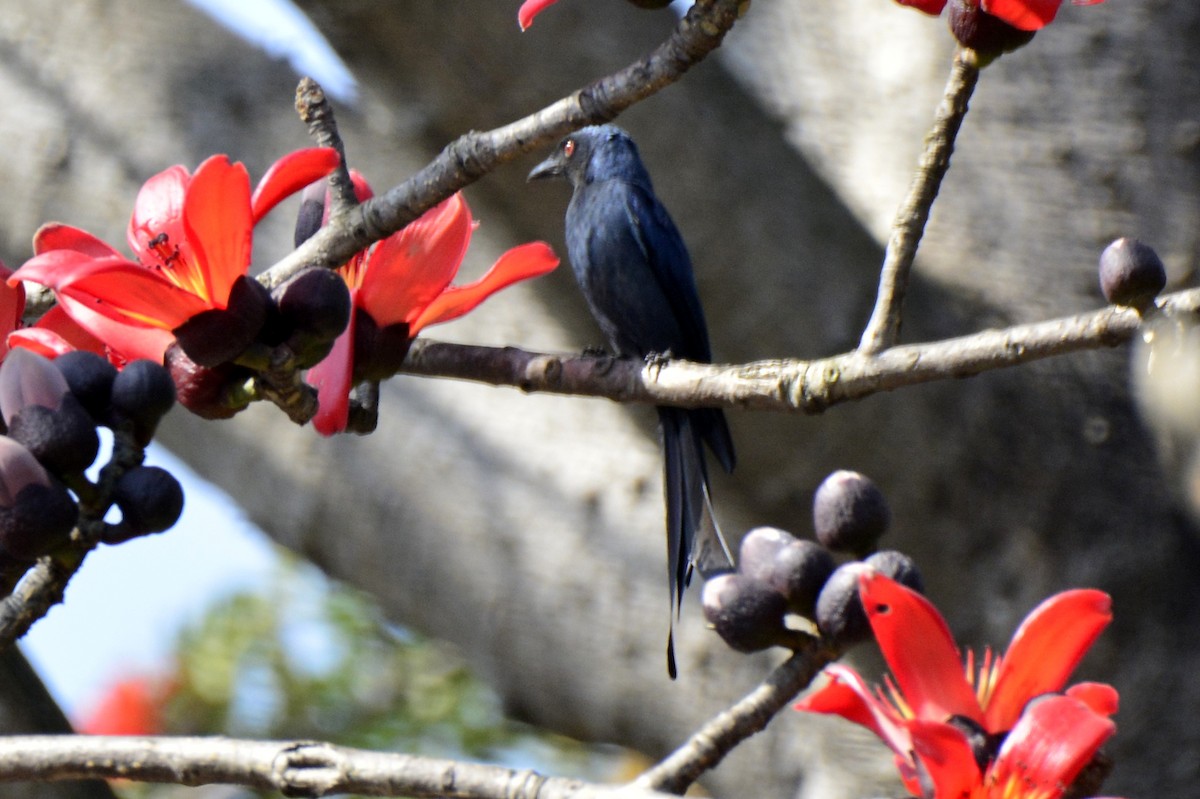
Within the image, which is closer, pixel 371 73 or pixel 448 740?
pixel 371 73

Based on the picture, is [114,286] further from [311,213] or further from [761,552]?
[761,552]

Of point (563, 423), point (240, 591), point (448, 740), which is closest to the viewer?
point (563, 423)

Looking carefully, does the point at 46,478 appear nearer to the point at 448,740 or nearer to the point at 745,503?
the point at 745,503

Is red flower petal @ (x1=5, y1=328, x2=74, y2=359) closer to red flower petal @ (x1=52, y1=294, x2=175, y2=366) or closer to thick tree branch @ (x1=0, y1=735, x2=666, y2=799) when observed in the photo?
red flower petal @ (x1=52, y1=294, x2=175, y2=366)

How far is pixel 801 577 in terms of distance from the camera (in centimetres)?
107

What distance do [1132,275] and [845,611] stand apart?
338 millimetres

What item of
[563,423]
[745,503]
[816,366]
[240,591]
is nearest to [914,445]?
[745,503]

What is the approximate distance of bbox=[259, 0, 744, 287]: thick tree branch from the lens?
0.96 m

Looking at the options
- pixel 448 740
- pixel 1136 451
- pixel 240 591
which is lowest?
pixel 448 740

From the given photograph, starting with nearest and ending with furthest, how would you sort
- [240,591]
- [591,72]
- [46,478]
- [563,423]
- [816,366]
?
[46,478] → [816,366] → [591,72] → [563,423] → [240,591]

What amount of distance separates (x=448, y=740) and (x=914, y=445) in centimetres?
168

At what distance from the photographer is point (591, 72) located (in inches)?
83.6

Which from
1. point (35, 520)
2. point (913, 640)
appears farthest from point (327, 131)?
point (913, 640)

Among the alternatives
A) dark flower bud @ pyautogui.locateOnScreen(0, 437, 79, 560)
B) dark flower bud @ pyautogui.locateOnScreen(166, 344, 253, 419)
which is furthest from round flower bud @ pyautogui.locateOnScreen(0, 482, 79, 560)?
dark flower bud @ pyautogui.locateOnScreen(166, 344, 253, 419)
